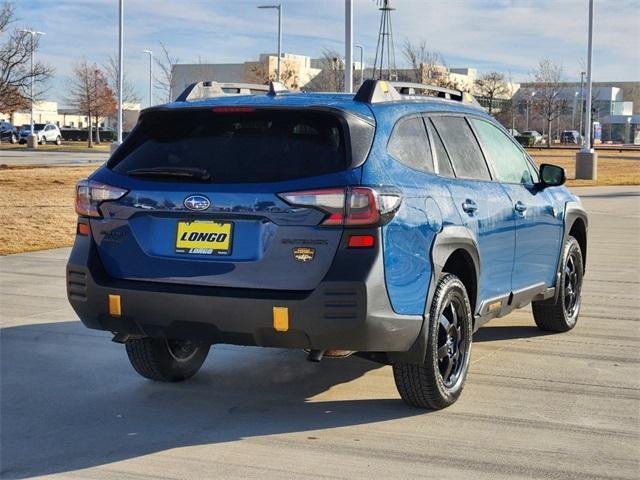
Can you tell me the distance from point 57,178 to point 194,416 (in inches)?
977

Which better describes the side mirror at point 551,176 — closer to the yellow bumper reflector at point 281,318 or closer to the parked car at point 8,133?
the yellow bumper reflector at point 281,318

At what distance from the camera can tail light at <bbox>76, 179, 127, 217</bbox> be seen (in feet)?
18.2

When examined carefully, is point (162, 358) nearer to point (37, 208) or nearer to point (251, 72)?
point (37, 208)

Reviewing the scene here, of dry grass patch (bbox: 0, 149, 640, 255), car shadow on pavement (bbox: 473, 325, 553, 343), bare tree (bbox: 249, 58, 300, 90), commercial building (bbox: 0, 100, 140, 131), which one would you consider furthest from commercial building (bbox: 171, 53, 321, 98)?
car shadow on pavement (bbox: 473, 325, 553, 343)

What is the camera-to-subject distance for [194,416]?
575 cm

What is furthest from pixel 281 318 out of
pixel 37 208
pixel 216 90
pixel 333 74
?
pixel 333 74

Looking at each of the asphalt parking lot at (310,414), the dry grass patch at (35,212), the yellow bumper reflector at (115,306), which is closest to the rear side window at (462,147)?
the asphalt parking lot at (310,414)

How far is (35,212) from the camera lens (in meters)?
18.3

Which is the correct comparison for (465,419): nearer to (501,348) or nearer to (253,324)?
(253,324)

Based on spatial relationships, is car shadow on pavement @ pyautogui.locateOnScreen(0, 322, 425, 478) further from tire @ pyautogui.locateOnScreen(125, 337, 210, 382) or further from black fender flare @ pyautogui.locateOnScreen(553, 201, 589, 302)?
black fender flare @ pyautogui.locateOnScreen(553, 201, 589, 302)

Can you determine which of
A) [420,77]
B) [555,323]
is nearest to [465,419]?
[555,323]

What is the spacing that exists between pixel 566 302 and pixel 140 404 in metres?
3.92

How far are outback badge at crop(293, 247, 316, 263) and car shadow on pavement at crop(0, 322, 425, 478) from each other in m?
0.97

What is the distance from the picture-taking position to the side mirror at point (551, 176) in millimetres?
7488
